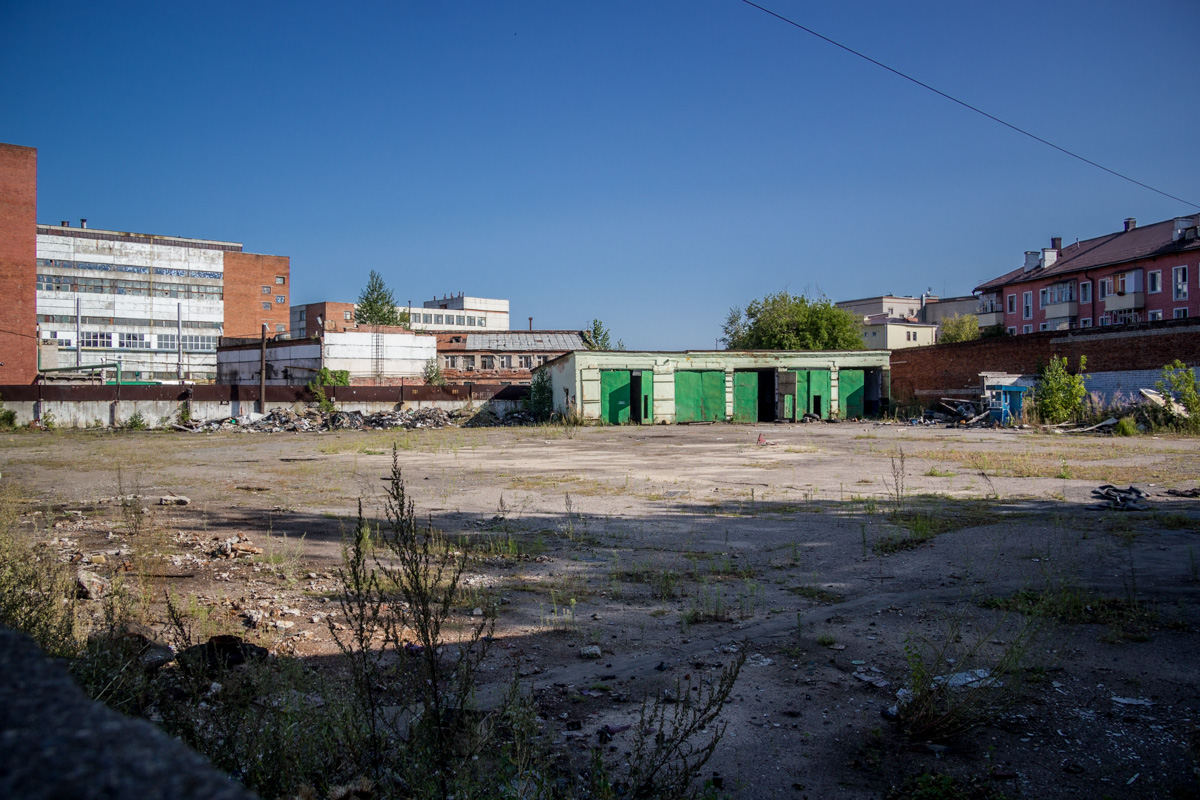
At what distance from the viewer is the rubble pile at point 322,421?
3222cm

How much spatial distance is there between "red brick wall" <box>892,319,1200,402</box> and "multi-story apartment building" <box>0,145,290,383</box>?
52906mm

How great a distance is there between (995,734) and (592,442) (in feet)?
63.8

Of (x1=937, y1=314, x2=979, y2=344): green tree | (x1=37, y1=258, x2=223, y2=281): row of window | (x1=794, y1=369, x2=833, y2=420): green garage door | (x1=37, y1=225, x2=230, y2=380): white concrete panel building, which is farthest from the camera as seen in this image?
(x1=937, y1=314, x2=979, y2=344): green tree

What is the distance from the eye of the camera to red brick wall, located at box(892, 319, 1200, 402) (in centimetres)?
2488

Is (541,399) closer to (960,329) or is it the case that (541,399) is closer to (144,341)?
(144,341)

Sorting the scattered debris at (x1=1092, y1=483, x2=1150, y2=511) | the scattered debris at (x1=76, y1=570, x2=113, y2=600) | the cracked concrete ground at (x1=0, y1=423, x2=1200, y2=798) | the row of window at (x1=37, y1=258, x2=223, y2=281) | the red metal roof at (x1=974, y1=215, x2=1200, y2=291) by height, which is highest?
the row of window at (x1=37, y1=258, x2=223, y2=281)

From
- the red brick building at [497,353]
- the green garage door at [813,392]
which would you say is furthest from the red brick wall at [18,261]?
the green garage door at [813,392]

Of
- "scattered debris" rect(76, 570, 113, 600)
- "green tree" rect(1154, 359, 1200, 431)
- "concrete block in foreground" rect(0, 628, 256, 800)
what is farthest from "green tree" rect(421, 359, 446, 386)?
"concrete block in foreground" rect(0, 628, 256, 800)

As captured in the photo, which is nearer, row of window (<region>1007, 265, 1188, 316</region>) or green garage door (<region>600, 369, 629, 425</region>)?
green garage door (<region>600, 369, 629, 425</region>)

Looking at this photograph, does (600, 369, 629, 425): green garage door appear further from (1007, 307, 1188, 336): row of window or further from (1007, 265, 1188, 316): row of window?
(1007, 265, 1188, 316): row of window

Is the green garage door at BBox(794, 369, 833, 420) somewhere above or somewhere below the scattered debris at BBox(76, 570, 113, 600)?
above

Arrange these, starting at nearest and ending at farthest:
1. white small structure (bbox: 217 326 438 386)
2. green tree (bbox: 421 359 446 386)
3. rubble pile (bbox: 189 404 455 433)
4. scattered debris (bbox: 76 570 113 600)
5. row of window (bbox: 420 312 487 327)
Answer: scattered debris (bbox: 76 570 113 600) < rubble pile (bbox: 189 404 455 433) < white small structure (bbox: 217 326 438 386) < green tree (bbox: 421 359 446 386) < row of window (bbox: 420 312 487 327)

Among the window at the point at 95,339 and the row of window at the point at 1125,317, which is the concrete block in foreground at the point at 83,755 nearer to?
the row of window at the point at 1125,317

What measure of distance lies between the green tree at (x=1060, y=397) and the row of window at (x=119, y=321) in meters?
68.3
